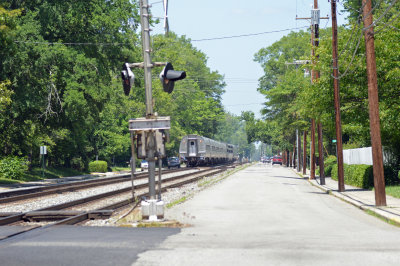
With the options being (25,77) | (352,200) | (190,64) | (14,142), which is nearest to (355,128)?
(352,200)

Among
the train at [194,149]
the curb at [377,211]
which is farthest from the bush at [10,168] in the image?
the train at [194,149]

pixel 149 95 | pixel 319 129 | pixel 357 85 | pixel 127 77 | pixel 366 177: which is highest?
pixel 357 85

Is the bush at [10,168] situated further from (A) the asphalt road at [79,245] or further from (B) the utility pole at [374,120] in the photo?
(A) the asphalt road at [79,245]

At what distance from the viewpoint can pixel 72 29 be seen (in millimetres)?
40625

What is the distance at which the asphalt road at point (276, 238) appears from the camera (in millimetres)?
8852

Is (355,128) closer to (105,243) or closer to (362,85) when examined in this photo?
(362,85)

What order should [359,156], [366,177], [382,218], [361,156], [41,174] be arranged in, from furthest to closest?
1. [41,174]
2. [359,156]
3. [361,156]
4. [366,177]
5. [382,218]

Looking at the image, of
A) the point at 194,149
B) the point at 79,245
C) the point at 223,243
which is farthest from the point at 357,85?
the point at 194,149

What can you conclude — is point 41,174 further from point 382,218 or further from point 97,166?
point 382,218

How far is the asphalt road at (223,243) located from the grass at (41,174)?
2418 centimetres

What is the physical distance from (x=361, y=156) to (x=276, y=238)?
25.2m

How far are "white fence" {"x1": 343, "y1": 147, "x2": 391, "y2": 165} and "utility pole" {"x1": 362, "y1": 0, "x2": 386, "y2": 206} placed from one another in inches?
443

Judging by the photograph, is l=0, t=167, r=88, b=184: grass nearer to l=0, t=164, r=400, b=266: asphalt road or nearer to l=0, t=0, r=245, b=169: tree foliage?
l=0, t=0, r=245, b=169: tree foliage

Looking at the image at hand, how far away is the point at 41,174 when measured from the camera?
150 ft
